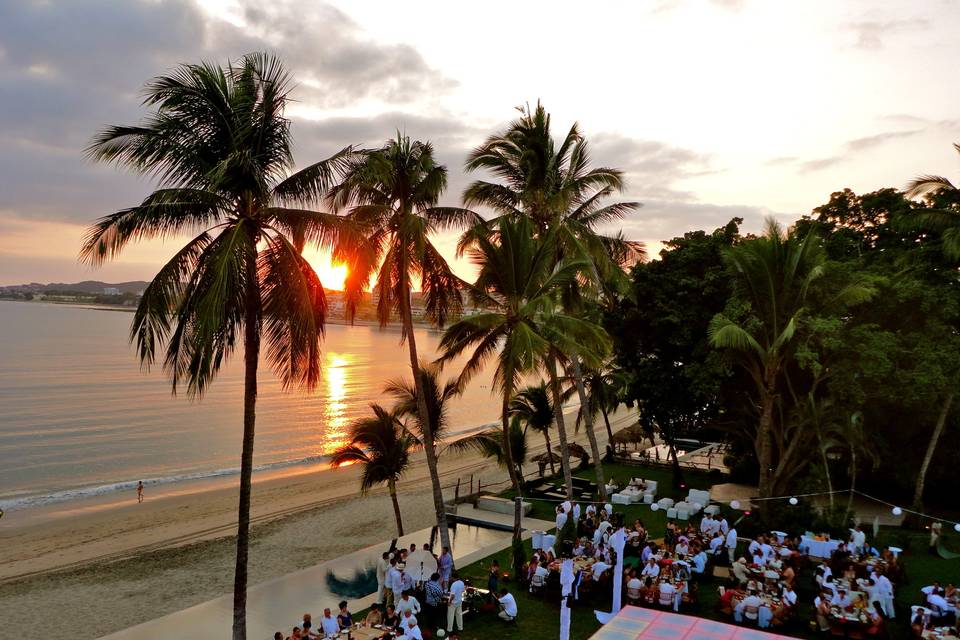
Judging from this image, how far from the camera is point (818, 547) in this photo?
1521 centimetres

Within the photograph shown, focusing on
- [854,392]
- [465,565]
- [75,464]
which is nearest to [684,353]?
[854,392]

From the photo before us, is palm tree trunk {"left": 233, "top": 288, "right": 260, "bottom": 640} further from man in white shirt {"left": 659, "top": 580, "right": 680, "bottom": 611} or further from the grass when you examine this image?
man in white shirt {"left": 659, "top": 580, "right": 680, "bottom": 611}

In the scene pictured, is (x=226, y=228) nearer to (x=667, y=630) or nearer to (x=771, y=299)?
(x=667, y=630)

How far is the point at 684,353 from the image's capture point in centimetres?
2233

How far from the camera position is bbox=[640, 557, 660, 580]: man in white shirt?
42.9 ft

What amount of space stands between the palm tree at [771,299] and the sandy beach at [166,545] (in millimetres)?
14633

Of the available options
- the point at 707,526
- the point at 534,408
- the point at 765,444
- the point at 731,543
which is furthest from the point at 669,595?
the point at 534,408

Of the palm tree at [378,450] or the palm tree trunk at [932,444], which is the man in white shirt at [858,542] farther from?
the palm tree at [378,450]

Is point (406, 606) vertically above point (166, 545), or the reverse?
point (406, 606)

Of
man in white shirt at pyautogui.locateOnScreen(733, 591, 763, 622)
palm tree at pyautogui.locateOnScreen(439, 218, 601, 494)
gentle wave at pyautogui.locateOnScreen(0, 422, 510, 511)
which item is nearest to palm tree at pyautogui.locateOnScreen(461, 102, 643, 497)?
palm tree at pyautogui.locateOnScreen(439, 218, 601, 494)

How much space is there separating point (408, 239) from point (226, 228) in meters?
5.11

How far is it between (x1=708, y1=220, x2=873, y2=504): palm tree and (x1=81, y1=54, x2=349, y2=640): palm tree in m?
12.2

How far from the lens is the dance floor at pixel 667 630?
968 cm

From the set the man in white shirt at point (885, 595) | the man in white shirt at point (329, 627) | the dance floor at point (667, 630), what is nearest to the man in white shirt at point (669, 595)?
the dance floor at point (667, 630)
